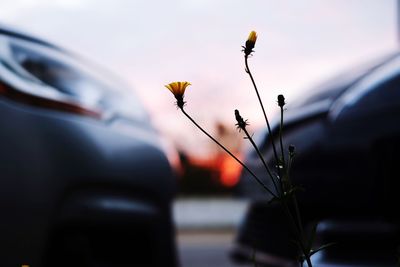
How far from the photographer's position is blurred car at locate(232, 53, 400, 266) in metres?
2.35

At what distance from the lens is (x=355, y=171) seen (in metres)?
2.40

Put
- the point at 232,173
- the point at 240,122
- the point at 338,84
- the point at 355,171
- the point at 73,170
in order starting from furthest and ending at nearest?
1. the point at 232,173
2. the point at 338,84
3. the point at 355,171
4. the point at 73,170
5. the point at 240,122

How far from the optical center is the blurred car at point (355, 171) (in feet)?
7.70

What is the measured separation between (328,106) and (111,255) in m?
0.98

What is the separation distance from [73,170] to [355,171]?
37.8 inches

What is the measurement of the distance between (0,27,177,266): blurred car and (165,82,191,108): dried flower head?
3.19 feet

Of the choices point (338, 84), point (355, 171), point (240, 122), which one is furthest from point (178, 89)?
point (338, 84)

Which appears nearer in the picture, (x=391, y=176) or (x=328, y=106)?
(x=391, y=176)

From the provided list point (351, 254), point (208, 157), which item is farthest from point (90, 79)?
point (208, 157)

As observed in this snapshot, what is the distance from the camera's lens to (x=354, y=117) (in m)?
2.45

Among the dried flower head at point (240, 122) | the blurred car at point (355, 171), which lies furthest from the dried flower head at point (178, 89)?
the blurred car at point (355, 171)

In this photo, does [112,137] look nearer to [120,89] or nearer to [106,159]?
[106,159]

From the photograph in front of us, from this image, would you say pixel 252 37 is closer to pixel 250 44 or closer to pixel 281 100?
pixel 250 44

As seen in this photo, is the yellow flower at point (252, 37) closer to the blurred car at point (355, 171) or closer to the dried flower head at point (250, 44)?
the dried flower head at point (250, 44)
